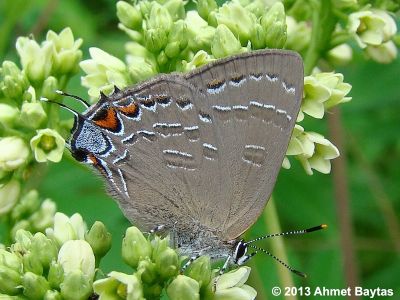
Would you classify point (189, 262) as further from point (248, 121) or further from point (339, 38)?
point (339, 38)

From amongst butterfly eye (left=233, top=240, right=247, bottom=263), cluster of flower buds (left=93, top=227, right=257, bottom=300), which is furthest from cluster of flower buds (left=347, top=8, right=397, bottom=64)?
cluster of flower buds (left=93, top=227, right=257, bottom=300)

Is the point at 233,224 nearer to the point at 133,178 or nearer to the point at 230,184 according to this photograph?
the point at 230,184

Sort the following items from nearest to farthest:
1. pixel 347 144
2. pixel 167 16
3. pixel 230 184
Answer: pixel 230 184 < pixel 167 16 < pixel 347 144

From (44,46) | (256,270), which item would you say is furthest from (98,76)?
(256,270)

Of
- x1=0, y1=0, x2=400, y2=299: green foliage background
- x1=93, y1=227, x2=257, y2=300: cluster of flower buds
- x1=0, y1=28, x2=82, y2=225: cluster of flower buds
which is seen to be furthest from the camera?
x1=0, y1=0, x2=400, y2=299: green foliage background

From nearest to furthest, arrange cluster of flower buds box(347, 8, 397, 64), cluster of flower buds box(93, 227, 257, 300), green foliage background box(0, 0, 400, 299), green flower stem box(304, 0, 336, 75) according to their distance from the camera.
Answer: cluster of flower buds box(93, 227, 257, 300)
cluster of flower buds box(347, 8, 397, 64)
green flower stem box(304, 0, 336, 75)
green foliage background box(0, 0, 400, 299)

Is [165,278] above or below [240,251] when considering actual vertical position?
above

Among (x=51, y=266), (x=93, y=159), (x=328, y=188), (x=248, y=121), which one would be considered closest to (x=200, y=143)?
(x=248, y=121)

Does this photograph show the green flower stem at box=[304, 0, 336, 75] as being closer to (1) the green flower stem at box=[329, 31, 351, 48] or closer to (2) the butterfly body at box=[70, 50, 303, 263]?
(1) the green flower stem at box=[329, 31, 351, 48]
